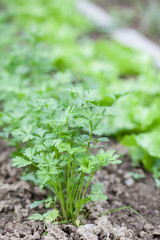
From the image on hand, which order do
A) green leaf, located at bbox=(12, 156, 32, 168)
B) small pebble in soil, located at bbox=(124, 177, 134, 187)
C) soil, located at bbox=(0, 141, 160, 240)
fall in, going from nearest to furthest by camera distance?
green leaf, located at bbox=(12, 156, 32, 168) → soil, located at bbox=(0, 141, 160, 240) → small pebble in soil, located at bbox=(124, 177, 134, 187)

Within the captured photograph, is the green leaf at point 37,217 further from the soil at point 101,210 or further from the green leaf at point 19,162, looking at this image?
the green leaf at point 19,162

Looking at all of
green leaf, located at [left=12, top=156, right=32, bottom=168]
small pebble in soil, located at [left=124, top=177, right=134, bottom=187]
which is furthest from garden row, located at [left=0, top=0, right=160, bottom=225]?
small pebble in soil, located at [left=124, top=177, right=134, bottom=187]

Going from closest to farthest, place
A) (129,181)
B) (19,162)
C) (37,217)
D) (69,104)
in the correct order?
(19,162) → (37,217) → (69,104) → (129,181)

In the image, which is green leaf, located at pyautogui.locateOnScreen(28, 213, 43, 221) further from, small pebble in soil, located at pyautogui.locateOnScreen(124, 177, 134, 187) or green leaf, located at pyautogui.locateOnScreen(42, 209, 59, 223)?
small pebble in soil, located at pyautogui.locateOnScreen(124, 177, 134, 187)

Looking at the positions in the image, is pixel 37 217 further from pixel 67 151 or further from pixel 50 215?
pixel 67 151

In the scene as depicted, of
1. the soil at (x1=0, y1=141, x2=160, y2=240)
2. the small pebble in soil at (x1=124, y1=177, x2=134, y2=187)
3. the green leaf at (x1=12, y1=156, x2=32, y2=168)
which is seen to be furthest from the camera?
the small pebble in soil at (x1=124, y1=177, x2=134, y2=187)

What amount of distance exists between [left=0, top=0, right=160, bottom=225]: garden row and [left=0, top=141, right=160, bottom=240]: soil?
10 cm

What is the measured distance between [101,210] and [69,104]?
694 mm

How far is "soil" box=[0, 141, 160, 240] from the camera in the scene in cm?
170

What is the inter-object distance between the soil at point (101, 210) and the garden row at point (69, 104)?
10cm

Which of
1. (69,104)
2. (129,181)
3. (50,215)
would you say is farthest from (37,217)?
(129,181)

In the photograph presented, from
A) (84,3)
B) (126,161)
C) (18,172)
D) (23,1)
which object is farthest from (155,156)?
(84,3)

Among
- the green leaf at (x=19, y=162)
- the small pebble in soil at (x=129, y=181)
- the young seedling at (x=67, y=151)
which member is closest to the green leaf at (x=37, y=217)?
the young seedling at (x=67, y=151)

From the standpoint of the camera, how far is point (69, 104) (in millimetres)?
1845
